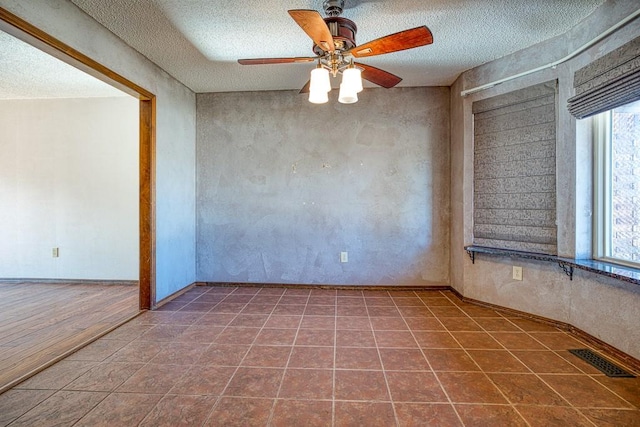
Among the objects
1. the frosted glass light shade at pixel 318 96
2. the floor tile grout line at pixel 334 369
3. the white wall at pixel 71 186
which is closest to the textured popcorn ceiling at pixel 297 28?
the frosted glass light shade at pixel 318 96

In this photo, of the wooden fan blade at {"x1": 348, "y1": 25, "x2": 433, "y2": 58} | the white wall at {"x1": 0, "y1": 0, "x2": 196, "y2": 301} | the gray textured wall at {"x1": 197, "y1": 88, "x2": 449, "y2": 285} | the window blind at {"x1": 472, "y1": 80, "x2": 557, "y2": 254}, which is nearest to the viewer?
the wooden fan blade at {"x1": 348, "y1": 25, "x2": 433, "y2": 58}

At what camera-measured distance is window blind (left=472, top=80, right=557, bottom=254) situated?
2697 mm

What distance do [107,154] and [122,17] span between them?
234cm

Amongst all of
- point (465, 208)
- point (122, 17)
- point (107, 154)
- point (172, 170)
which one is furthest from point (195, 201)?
point (465, 208)

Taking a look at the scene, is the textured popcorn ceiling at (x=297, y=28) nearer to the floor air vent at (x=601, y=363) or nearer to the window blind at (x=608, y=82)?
the window blind at (x=608, y=82)

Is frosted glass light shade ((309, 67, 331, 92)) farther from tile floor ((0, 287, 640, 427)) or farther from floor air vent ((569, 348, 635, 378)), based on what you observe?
floor air vent ((569, 348, 635, 378))

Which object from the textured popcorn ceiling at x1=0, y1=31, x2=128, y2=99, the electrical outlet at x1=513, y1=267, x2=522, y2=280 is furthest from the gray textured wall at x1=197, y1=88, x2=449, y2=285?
the textured popcorn ceiling at x1=0, y1=31, x2=128, y2=99

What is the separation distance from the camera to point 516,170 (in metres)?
2.90

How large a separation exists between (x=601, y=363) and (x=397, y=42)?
237 centimetres

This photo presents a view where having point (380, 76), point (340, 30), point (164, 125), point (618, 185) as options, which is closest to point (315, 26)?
point (340, 30)

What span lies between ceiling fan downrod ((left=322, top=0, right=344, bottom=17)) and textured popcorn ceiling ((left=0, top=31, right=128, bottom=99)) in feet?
8.51

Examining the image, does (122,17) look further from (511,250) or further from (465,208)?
(511,250)

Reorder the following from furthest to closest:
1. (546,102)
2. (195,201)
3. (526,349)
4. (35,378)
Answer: (195,201), (546,102), (526,349), (35,378)

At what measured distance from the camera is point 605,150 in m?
2.36
